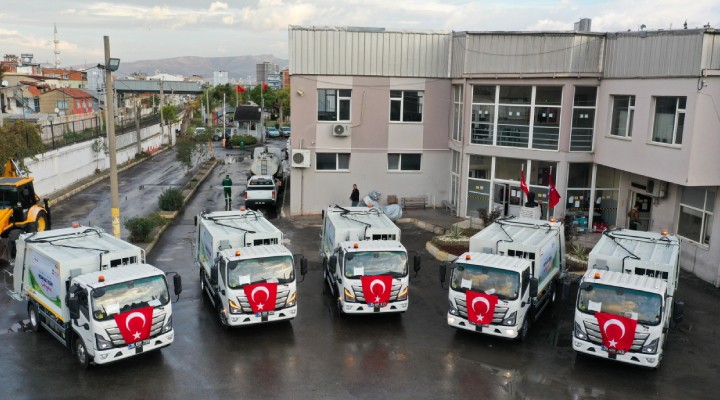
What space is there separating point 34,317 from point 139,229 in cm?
851

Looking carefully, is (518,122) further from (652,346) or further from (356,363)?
(356,363)

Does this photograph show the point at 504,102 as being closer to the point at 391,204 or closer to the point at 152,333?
the point at 391,204

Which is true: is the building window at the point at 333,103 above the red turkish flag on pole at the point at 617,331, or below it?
above

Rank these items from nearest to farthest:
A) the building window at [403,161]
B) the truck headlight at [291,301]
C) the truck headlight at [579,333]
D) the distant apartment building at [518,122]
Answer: the truck headlight at [579,333] → the truck headlight at [291,301] → the distant apartment building at [518,122] → the building window at [403,161]

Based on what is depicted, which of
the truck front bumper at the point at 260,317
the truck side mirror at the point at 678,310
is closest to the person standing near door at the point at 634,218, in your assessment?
the truck side mirror at the point at 678,310

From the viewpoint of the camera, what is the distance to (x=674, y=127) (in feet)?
66.3

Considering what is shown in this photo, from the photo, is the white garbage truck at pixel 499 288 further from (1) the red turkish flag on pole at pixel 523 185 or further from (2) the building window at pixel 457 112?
(2) the building window at pixel 457 112

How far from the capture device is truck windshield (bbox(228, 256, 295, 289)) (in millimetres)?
14086

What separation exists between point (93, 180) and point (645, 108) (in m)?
32.7

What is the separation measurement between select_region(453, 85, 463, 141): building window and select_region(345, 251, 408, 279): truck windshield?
14133mm

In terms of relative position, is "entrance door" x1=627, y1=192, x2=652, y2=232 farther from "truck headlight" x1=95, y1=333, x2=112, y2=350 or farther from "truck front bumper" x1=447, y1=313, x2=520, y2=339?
"truck headlight" x1=95, y1=333, x2=112, y2=350

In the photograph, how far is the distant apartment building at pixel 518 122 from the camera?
790 inches

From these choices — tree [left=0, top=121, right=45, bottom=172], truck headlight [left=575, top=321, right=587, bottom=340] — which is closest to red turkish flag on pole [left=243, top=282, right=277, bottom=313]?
truck headlight [left=575, top=321, right=587, bottom=340]

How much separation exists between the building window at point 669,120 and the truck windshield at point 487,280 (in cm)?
1023
